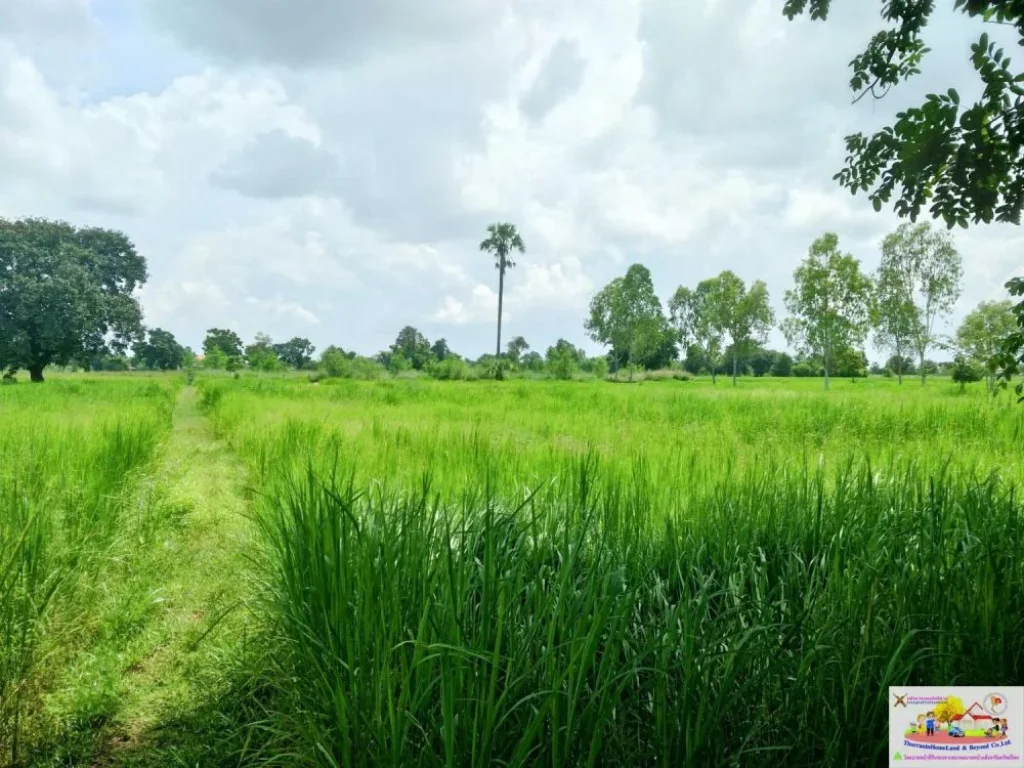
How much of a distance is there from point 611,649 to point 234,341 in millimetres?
76437

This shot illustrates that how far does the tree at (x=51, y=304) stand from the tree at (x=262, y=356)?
2898 centimetres

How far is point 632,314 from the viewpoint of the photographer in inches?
2053

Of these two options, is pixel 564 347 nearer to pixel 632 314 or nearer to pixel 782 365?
pixel 632 314

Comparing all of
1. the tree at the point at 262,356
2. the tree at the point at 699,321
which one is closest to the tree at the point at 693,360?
the tree at the point at 699,321

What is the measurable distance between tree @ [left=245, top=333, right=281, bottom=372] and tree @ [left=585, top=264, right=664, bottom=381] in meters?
35.1

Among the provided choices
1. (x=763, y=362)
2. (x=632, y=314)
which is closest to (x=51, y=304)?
(x=632, y=314)

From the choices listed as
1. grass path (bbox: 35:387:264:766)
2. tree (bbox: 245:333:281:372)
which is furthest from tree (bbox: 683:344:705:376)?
grass path (bbox: 35:387:264:766)

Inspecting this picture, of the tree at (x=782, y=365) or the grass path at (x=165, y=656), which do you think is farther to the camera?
the tree at (x=782, y=365)

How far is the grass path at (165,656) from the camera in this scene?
229 centimetres

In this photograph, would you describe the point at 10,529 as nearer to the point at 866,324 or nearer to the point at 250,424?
the point at 250,424

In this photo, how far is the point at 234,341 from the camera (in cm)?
7038
